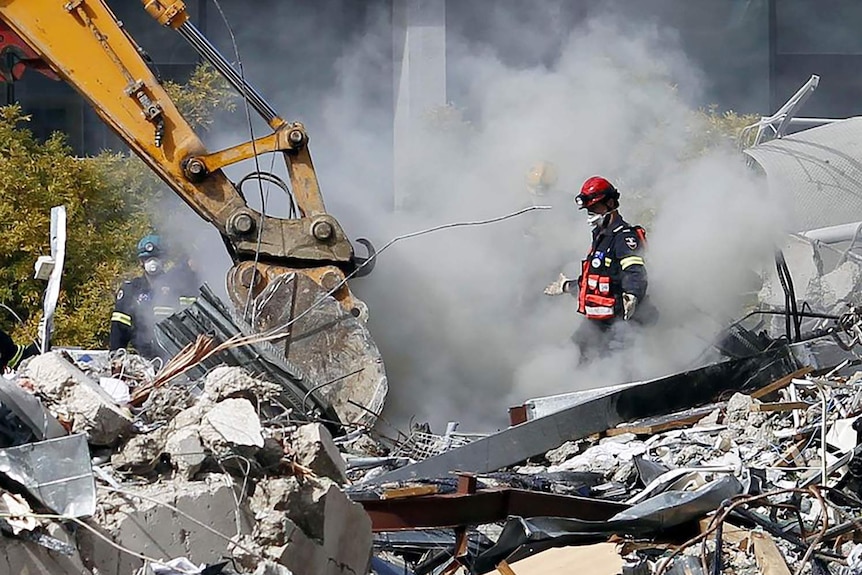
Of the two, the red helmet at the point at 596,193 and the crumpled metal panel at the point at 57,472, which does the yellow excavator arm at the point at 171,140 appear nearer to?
the red helmet at the point at 596,193

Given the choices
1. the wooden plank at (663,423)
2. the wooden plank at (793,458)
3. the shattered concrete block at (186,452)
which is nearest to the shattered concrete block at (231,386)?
the shattered concrete block at (186,452)

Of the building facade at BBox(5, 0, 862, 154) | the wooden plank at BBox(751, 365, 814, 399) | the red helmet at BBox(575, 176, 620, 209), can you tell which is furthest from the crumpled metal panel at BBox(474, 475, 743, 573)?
the building facade at BBox(5, 0, 862, 154)

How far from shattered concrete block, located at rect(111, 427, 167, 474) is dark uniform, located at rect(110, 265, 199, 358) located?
4428 mm

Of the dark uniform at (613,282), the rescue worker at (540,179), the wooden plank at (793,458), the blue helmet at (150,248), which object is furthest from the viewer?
the rescue worker at (540,179)

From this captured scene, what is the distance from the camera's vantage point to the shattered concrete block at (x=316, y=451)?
3.85m

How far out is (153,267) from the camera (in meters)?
8.48

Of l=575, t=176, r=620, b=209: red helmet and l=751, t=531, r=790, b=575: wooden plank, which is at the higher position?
l=575, t=176, r=620, b=209: red helmet

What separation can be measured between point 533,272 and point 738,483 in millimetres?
4524

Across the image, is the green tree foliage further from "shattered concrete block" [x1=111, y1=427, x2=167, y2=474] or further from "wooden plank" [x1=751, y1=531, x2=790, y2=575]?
"wooden plank" [x1=751, y1=531, x2=790, y2=575]

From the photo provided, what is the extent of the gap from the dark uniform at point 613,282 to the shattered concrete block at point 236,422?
4.27 meters

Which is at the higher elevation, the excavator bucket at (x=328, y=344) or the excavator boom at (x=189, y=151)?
the excavator boom at (x=189, y=151)

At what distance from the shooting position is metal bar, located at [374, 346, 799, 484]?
593 centimetres

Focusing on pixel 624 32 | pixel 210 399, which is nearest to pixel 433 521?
pixel 210 399

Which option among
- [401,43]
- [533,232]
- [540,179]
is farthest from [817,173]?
[401,43]
